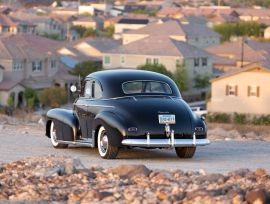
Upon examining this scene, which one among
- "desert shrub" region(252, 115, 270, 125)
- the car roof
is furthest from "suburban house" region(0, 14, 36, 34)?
the car roof

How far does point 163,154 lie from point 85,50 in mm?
76471

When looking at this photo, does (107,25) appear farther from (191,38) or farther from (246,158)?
(246,158)

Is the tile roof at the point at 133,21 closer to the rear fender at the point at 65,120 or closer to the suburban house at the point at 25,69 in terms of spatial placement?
the suburban house at the point at 25,69

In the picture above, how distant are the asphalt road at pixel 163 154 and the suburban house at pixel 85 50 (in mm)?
66266

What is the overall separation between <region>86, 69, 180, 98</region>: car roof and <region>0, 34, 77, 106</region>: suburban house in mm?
48858

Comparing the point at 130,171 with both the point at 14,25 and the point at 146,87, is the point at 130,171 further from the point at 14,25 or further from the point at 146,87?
the point at 14,25

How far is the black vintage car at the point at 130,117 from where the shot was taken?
1415 cm

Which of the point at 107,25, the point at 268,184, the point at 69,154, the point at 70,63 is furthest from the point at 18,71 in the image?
the point at 107,25

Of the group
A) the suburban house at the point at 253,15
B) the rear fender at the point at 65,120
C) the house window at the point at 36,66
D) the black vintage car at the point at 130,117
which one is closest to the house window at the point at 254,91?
the house window at the point at 36,66

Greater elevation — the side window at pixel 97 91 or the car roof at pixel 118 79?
the car roof at pixel 118 79

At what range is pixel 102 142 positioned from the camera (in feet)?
48.2

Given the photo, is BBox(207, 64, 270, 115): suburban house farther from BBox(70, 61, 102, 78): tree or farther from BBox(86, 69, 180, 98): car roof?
A: BBox(86, 69, 180, 98): car roof

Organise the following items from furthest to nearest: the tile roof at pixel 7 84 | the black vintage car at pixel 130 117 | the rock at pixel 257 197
Result: the tile roof at pixel 7 84 → the black vintage car at pixel 130 117 → the rock at pixel 257 197

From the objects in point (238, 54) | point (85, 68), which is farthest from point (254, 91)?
point (238, 54)
